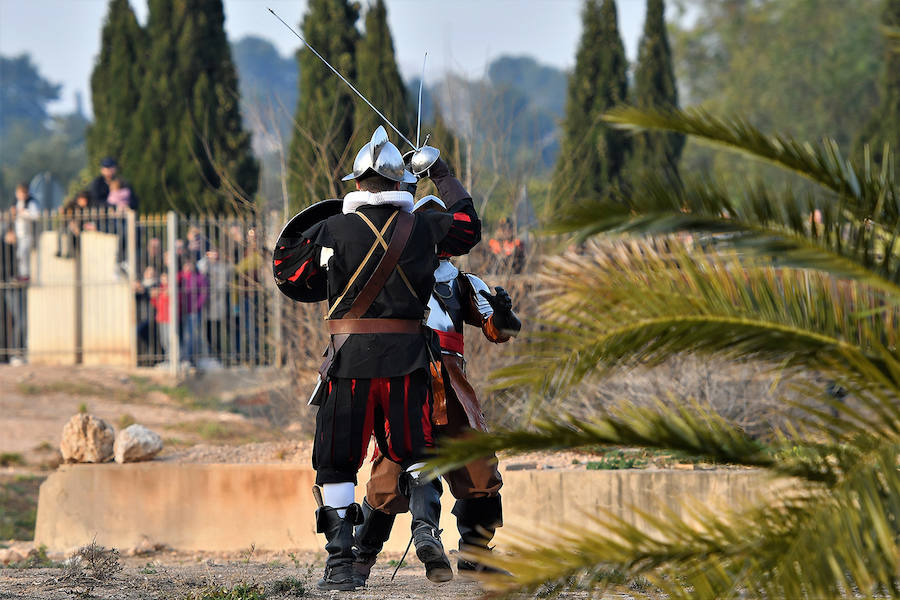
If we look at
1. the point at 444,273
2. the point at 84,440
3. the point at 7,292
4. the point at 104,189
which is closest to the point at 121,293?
the point at 104,189

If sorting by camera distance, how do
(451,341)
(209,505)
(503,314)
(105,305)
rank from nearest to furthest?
(451,341) < (503,314) < (209,505) < (105,305)

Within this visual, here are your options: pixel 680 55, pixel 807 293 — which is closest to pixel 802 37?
pixel 680 55

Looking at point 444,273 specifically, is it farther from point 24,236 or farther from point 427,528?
point 24,236

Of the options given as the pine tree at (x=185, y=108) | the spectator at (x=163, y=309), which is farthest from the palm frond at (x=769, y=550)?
the pine tree at (x=185, y=108)

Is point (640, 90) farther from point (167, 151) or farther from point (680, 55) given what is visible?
point (680, 55)

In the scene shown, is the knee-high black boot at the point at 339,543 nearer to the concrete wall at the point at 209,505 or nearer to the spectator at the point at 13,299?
the concrete wall at the point at 209,505

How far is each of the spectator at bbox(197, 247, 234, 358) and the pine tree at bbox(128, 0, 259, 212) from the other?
4803mm

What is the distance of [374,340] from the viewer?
5758 mm

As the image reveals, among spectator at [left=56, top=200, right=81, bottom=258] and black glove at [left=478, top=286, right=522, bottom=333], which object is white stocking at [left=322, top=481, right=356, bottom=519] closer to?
black glove at [left=478, top=286, right=522, bottom=333]

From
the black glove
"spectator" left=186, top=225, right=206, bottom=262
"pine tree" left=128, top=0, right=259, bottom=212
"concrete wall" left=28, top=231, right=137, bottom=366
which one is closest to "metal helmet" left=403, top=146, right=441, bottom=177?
the black glove

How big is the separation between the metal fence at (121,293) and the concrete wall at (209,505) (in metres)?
6.12

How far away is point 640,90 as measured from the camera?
935 inches

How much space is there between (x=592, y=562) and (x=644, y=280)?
3.53 feet

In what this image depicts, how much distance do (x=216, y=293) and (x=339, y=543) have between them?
393 inches
